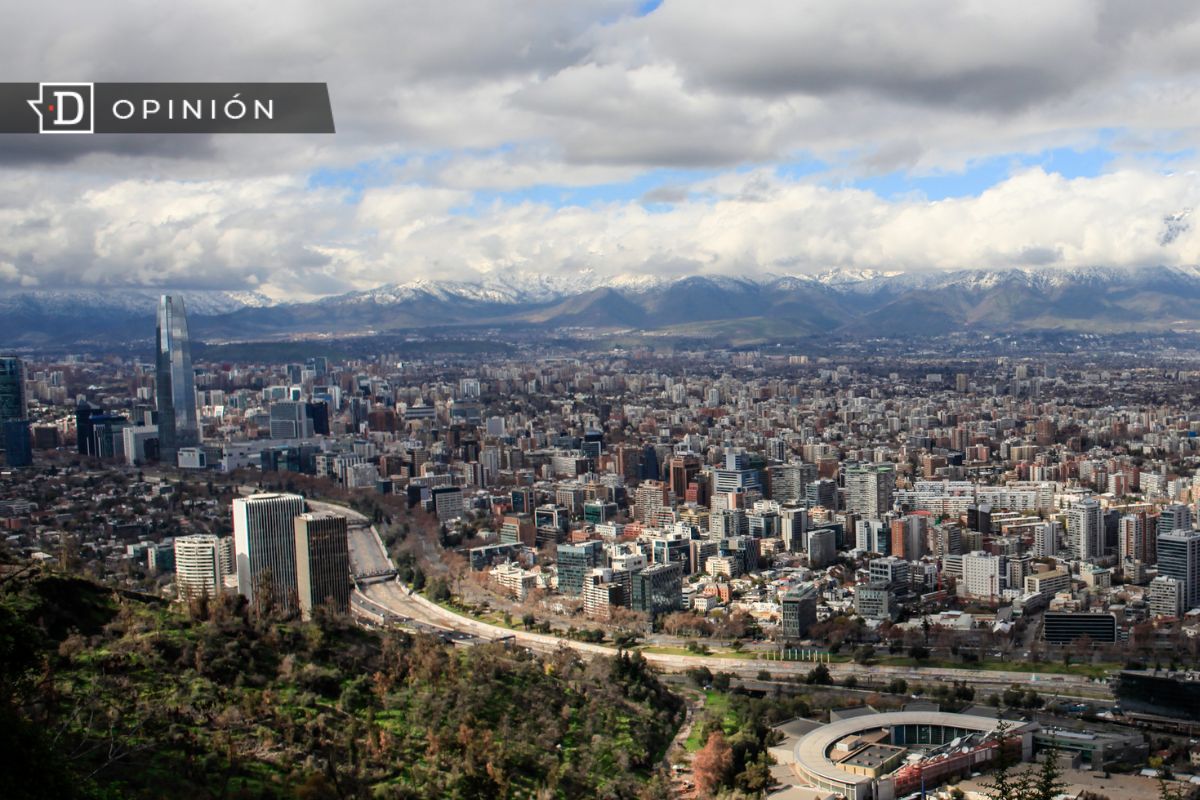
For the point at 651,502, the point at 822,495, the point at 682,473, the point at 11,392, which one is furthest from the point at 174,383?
the point at 822,495

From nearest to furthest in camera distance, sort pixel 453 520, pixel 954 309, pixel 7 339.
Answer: pixel 453 520 → pixel 7 339 → pixel 954 309

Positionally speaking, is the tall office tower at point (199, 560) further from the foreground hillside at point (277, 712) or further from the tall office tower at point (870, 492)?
the tall office tower at point (870, 492)

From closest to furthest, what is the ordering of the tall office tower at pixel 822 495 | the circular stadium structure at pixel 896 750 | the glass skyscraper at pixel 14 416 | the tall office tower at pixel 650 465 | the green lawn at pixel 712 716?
the circular stadium structure at pixel 896 750
the green lawn at pixel 712 716
the tall office tower at pixel 822 495
the glass skyscraper at pixel 14 416
the tall office tower at pixel 650 465

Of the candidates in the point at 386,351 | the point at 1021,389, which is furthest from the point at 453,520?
the point at 386,351

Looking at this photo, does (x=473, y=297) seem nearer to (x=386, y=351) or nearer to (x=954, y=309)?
(x=954, y=309)

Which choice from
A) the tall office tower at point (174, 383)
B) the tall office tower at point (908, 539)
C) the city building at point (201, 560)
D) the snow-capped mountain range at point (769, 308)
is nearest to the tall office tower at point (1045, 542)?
the tall office tower at point (908, 539)

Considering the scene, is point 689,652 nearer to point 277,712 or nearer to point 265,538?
point 265,538
